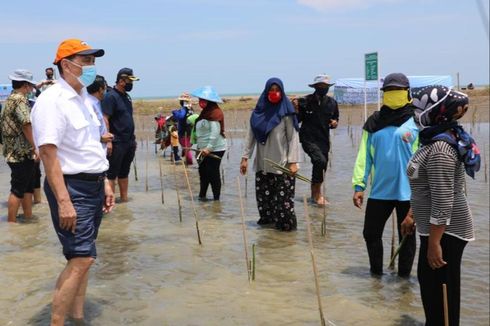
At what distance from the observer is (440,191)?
9.37 feet

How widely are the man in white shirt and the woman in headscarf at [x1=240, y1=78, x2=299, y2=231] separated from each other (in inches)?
117

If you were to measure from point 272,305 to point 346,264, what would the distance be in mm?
1312

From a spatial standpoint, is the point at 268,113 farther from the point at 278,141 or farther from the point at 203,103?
the point at 203,103

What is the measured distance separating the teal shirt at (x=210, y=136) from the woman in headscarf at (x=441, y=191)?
485cm

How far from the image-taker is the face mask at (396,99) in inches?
165

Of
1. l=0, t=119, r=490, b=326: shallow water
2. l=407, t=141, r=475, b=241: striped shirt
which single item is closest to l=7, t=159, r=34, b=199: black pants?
l=0, t=119, r=490, b=326: shallow water

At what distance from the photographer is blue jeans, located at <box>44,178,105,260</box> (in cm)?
318

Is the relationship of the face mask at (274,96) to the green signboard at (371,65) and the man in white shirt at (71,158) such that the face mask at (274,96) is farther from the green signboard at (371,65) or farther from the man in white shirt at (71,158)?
the green signboard at (371,65)

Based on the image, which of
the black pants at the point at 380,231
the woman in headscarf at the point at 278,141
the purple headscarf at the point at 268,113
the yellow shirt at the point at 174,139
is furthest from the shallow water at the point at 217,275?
the yellow shirt at the point at 174,139

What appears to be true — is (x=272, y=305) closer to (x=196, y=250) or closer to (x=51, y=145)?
(x=196, y=250)

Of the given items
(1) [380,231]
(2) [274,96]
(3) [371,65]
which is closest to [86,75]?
(1) [380,231]

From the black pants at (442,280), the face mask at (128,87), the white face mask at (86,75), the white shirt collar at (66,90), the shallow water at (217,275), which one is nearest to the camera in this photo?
the black pants at (442,280)

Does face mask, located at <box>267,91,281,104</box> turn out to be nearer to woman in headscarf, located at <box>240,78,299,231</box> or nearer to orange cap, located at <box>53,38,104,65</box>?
woman in headscarf, located at <box>240,78,299,231</box>

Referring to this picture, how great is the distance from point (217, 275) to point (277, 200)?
1716 millimetres
